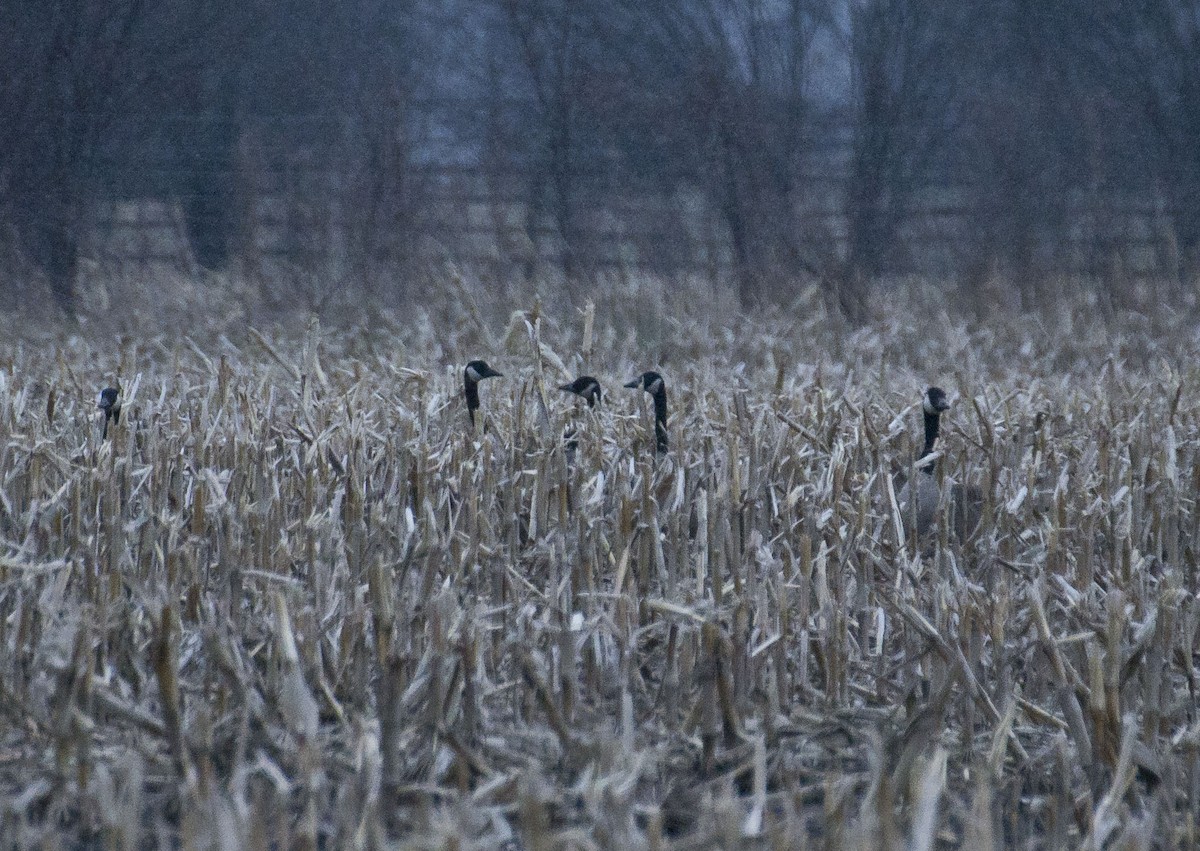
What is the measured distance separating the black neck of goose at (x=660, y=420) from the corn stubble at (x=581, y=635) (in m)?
0.10

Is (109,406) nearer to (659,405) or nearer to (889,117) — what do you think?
(659,405)

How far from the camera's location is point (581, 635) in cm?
306

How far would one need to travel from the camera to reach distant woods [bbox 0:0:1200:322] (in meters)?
13.2

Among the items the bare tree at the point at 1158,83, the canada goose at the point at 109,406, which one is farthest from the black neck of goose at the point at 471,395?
the bare tree at the point at 1158,83

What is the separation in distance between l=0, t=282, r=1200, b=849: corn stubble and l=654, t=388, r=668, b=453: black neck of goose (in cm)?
10

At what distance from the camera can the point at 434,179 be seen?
1436 cm

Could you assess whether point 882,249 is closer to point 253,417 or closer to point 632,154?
point 632,154

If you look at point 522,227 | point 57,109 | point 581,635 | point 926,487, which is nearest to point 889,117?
point 522,227

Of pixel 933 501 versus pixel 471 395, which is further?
pixel 471 395

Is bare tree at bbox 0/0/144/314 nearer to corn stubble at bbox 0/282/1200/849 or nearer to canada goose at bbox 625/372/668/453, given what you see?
corn stubble at bbox 0/282/1200/849

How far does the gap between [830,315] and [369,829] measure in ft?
32.8

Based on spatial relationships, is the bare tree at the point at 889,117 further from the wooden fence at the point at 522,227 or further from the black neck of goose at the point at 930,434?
the black neck of goose at the point at 930,434

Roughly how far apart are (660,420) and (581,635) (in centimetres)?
223

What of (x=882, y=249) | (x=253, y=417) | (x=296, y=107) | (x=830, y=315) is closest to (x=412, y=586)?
(x=253, y=417)
